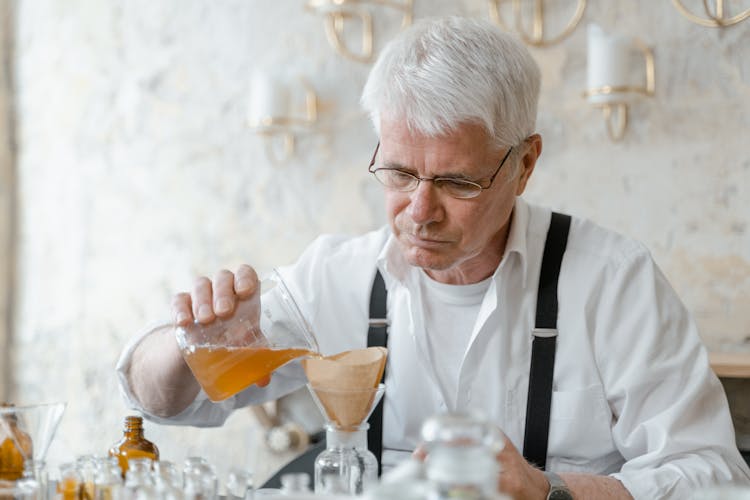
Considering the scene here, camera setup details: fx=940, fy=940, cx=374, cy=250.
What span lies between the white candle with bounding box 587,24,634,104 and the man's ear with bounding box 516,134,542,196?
797 millimetres

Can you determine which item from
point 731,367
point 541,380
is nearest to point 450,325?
point 541,380

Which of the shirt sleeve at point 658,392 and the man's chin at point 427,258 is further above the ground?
the man's chin at point 427,258

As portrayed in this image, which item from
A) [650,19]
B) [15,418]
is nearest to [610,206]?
[650,19]

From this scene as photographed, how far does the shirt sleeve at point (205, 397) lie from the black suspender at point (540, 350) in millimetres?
237

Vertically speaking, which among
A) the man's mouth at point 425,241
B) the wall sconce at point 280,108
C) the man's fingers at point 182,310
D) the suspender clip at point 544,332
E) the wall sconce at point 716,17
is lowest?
the suspender clip at point 544,332

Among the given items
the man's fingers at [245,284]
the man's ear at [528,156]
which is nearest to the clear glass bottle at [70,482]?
the man's fingers at [245,284]

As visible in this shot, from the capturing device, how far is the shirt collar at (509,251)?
6.31 ft

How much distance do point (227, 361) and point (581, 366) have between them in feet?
2.56

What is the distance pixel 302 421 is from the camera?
120 inches

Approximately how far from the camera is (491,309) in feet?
6.20

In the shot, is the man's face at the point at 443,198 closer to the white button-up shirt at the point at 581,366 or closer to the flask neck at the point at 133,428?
the white button-up shirt at the point at 581,366

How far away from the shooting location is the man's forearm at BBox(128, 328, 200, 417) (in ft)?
5.84

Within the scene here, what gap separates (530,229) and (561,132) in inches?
33.3

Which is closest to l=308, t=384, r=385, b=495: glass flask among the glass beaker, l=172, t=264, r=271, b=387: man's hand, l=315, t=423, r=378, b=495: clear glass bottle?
l=315, t=423, r=378, b=495: clear glass bottle
